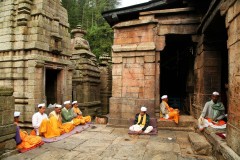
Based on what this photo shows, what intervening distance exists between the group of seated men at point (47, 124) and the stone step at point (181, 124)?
11.8ft

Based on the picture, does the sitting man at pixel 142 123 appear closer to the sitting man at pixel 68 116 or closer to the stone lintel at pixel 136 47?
the stone lintel at pixel 136 47

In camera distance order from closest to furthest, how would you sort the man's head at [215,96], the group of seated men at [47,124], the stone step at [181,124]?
1. the group of seated men at [47,124]
2. the man's head at [215,96]
3. the stone step at [181,124]

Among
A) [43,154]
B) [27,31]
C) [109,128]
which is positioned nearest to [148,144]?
[109,128]

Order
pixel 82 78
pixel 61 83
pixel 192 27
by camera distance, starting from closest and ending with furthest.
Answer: pixel 192 27
pixel 61 83
pixel 82 78

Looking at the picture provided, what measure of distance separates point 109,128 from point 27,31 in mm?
5510

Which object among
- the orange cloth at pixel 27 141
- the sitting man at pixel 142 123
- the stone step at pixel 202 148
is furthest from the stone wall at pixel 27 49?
the stone step at pixel 202 148

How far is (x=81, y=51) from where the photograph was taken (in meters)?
12.4

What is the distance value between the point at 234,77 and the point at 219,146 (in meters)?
1.68

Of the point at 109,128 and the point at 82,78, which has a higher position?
the point at 82,78

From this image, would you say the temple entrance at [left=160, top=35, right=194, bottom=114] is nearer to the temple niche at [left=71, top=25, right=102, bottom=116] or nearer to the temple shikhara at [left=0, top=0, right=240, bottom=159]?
the temple shikhara at [left=0, top=0, right=240, bottom=159]

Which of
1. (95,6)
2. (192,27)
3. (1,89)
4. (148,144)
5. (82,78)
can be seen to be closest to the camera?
(1,89)

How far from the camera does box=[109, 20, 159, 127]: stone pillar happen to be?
8.02m

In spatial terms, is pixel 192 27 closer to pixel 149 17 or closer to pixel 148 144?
pixel 149 17

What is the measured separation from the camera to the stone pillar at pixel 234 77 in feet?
13.2
